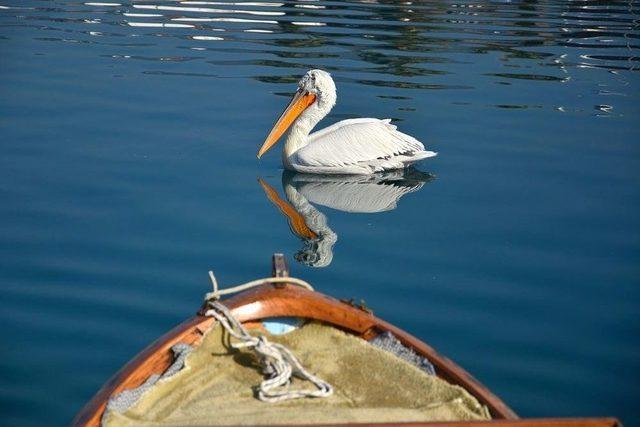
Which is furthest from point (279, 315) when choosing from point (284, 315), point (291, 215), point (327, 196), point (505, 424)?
point (327, 196)

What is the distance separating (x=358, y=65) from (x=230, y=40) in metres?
2.22

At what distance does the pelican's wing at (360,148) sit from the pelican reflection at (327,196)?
0.45ft

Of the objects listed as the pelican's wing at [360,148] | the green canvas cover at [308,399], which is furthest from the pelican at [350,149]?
the green canvas cover at [308,399]

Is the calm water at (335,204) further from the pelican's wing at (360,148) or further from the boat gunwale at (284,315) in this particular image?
the boat gunwale at (284,315)

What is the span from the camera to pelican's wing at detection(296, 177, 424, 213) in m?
7.52

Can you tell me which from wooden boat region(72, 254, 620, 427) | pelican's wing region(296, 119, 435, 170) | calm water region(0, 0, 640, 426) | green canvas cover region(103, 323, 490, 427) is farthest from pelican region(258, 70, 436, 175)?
green canvas cover region(103, 323, 490, 427)

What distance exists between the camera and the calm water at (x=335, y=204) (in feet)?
17.2

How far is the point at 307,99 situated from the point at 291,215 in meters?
1.57

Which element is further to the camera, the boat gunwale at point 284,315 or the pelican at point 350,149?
the pelican at point 350,149

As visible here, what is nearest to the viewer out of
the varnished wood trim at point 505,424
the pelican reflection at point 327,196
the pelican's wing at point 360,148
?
the varnished wood trim at point 505,424

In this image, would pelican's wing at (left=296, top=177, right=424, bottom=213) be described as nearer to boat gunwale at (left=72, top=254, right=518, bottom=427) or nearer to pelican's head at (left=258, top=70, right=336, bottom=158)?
pelican's head at (left=258, top=70, right=336, bottom=158)

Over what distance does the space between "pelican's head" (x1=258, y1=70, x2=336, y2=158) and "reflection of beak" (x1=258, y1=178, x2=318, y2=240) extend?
2.01 feet

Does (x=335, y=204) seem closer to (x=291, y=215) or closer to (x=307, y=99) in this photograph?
(x=291, y=215)

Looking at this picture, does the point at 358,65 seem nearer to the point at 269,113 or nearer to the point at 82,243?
the point at 269,113
